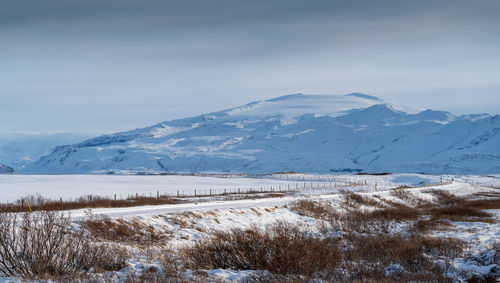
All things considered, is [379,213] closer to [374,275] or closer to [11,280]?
[374,275]

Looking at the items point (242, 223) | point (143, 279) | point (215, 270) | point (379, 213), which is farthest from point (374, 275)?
point (379, 213)

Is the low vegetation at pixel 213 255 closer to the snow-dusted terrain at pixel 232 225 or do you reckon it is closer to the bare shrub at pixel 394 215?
the snow-dusted terrain at pixel 232 225

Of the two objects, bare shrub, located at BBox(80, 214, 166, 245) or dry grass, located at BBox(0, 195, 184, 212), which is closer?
bare shrub, located at BBox(80, 214, 166, 245)

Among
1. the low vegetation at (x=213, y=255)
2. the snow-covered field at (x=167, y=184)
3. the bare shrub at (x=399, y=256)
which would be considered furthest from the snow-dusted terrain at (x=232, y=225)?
the snow-covered field at (x=167, y=184)

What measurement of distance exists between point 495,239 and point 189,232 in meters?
16.5

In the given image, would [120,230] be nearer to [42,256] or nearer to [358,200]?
[42,256]

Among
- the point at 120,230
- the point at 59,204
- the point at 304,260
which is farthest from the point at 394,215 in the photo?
the point at 59,204

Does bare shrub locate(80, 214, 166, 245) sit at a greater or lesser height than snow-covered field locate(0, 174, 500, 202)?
greater

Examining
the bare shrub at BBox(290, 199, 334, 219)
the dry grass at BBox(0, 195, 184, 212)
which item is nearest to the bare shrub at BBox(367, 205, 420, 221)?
the bare shrub at BBox(290, 199, 334, 219)

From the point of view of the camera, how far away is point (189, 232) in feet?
84.8

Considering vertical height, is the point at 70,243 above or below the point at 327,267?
above

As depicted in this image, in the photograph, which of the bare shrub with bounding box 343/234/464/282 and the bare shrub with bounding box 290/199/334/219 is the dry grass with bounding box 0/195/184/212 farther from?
the bare shrub with bounding box 343/234/464/282

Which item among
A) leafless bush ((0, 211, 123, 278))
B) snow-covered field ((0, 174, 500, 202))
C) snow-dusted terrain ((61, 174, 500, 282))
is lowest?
snow-covered field ((0, 174, 500, 202))

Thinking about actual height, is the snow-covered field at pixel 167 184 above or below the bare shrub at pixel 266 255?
below
